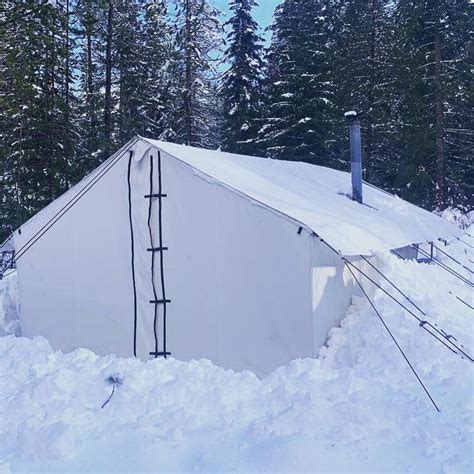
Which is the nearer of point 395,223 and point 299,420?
point 299,420

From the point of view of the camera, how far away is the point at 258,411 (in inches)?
166

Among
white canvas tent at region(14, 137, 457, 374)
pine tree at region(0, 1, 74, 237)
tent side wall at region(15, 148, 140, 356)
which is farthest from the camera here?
pine tree at region(0, 1, 74, 237)

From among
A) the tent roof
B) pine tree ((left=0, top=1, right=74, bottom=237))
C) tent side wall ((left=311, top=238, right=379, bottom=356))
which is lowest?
tent side wall ((left=311, top=238, right=379, bottom=356))

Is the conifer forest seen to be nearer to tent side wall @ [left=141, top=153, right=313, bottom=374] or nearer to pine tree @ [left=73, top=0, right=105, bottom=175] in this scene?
pine tree @ [left=73, top=0, right=105, bottom=175]

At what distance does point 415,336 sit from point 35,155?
12.4 meters

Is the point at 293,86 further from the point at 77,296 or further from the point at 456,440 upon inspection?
the point at 456,440

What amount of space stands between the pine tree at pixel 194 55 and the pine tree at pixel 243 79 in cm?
114

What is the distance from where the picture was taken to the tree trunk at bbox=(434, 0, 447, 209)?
16.9m

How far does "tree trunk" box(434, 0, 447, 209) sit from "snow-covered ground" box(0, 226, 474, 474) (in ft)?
38.8

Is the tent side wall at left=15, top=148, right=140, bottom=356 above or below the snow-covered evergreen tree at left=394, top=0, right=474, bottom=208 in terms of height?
below

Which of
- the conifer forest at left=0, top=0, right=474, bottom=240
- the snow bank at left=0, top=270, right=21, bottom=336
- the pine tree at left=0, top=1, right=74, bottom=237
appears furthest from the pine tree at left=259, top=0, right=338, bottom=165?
the snow bank at left=0, top=270, right=21, bottom=336

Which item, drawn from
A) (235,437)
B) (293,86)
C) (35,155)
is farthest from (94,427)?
(293,86)

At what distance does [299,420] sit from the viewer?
393 cm

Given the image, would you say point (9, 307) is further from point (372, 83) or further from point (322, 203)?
point (372, 83)
